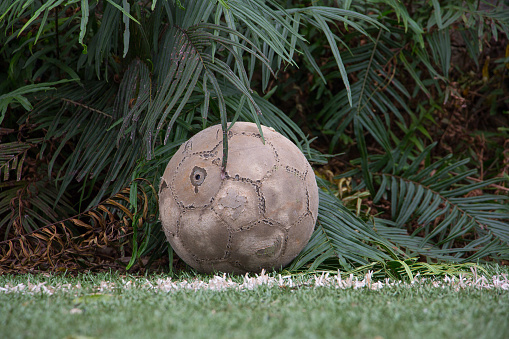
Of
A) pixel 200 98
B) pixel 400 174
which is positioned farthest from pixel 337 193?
pixel 200 98

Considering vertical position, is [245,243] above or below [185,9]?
below

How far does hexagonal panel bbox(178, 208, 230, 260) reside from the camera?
1.66 meters

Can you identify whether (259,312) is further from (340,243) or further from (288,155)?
(340,243)

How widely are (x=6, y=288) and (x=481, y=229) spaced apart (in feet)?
6.78

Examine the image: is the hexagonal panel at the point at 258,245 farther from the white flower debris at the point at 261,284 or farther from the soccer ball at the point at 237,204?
the white flower debris at the point at 261,284

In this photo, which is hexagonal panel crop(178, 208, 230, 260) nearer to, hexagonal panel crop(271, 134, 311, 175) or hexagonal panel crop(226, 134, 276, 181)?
hexagonal panel crop(226, 134, 276, 181)

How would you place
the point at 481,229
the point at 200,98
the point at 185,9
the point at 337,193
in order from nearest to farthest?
the point at 185,9, the point at 200,98, the point at 481,229, the point at 337,193

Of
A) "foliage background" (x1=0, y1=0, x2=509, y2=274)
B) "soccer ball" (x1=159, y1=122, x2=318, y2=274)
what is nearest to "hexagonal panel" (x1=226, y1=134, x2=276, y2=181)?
"soccer ball" (x1=159, y1=122, x2=318, y2=274)

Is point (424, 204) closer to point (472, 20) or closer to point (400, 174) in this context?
point (400, 174)

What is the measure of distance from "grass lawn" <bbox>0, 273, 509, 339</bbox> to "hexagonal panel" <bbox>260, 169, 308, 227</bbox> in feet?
1.05

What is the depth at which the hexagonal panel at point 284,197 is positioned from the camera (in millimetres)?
1676

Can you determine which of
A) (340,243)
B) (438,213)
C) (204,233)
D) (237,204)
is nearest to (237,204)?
(237,204)

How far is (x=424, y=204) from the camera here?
8.54 feet

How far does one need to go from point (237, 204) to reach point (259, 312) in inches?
24.7
